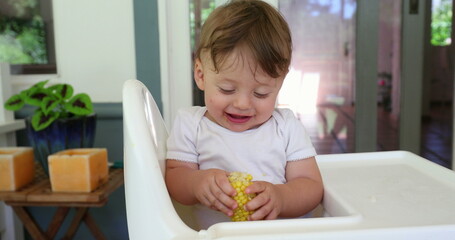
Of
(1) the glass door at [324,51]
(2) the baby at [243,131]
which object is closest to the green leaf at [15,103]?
(2) the baby at [243,131]

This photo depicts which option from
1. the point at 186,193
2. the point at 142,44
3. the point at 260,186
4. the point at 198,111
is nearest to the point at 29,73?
the point at 142,44

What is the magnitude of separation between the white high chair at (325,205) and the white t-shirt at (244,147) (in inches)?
1.6

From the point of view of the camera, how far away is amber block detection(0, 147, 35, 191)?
1.27m

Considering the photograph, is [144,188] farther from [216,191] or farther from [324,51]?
[324,51]

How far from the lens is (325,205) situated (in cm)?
70

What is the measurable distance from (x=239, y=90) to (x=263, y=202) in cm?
18

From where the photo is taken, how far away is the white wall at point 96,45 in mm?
1649

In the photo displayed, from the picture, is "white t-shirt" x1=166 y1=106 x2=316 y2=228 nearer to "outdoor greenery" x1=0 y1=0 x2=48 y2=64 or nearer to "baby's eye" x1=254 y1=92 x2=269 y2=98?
"baby's eye" x1=254 y1=92 x2=269 y2=98

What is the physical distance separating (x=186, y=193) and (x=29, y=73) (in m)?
1.34

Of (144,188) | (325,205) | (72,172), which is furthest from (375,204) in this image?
(72,172)

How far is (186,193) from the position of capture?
2.24 feet

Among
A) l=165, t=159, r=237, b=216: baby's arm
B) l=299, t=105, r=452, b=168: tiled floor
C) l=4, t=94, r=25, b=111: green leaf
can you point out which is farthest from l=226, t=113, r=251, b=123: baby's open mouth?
l=299, t=105, r=452, b=168: tiled floor

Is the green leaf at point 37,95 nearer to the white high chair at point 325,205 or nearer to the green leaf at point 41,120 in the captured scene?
the green leaf at point 41,120

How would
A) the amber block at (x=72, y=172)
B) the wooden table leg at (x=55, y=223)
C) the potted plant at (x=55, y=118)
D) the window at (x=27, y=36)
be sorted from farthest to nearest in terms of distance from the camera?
the window at (x=27, y=36) < the wooden table leg at (x=55, y=223) < the potted plant at (x=55, y=118) < the amber block at (x=72, y=172)
